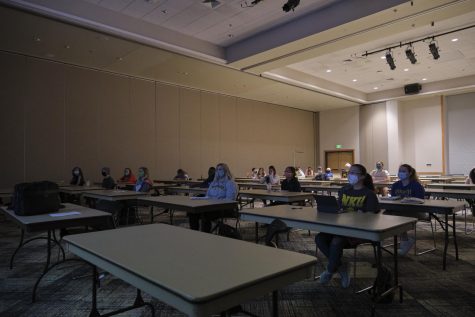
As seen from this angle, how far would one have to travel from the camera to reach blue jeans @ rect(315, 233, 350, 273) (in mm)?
3217

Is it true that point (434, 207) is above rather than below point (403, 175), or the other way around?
below

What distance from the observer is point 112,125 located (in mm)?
10906

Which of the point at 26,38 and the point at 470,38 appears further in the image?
the point at 470,38

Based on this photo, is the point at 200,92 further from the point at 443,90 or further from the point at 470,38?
the point at 443,90

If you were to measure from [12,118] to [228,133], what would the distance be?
752 centimetres

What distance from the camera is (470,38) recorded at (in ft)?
29.8

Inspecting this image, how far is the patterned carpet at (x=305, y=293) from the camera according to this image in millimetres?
2865

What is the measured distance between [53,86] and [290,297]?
9420 mm

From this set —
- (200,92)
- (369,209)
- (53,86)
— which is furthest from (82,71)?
(369,209)

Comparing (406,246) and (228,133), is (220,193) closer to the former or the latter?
(406,246)

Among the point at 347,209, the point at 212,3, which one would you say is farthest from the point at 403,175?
the point at 212,3

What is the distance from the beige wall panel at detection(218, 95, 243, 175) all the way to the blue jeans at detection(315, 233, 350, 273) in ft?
34.2

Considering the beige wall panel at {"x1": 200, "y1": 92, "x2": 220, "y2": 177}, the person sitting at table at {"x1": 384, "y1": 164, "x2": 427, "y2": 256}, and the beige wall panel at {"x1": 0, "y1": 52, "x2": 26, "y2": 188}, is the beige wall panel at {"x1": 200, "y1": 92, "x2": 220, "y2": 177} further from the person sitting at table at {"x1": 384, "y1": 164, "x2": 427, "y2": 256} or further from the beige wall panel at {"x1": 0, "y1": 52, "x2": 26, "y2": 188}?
the person sitting at table at {"x1": 384, "y1": 164, "x2": 427, "y2": 256}

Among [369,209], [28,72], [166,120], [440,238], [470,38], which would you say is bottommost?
[440,238]
